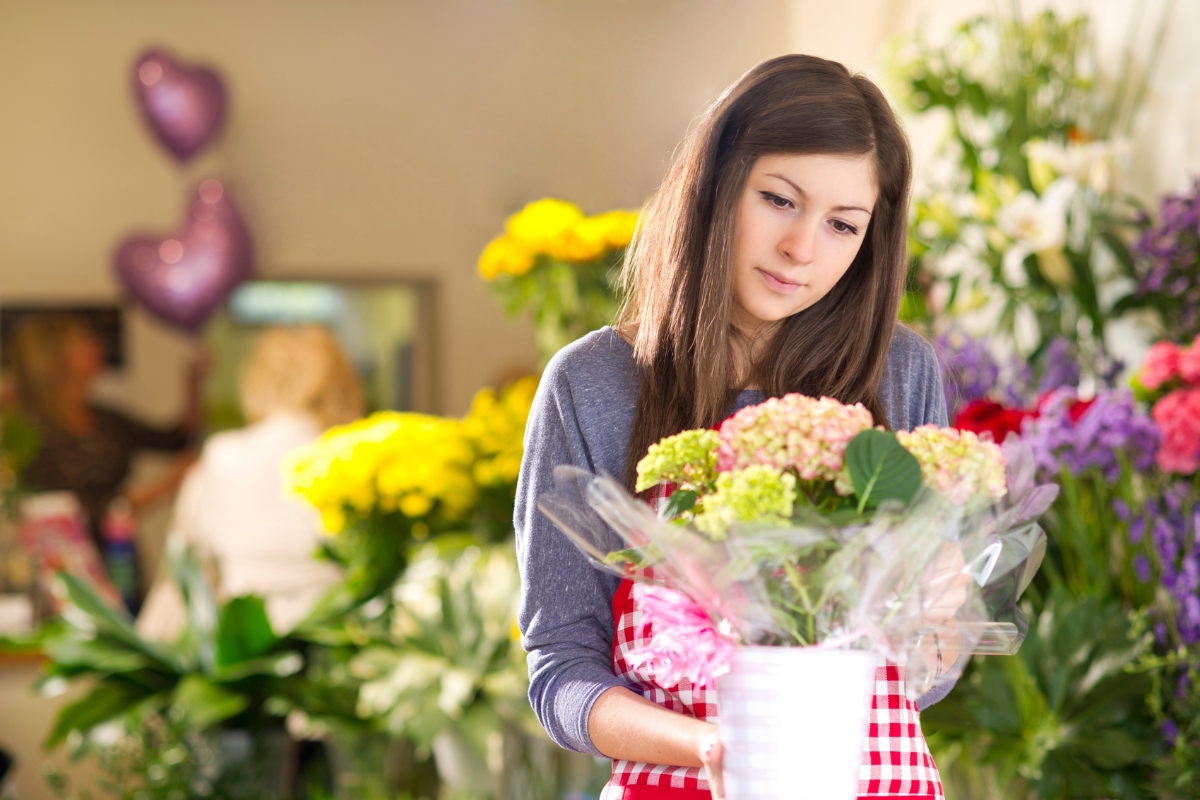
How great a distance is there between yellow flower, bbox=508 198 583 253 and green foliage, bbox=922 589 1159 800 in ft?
3.04

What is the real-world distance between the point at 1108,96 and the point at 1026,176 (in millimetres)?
241

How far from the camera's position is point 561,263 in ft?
6.23

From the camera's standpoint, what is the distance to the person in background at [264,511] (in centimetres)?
335

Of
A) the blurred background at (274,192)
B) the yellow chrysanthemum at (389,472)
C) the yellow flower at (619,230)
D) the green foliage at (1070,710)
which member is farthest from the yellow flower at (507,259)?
the blurred background at (274,192)

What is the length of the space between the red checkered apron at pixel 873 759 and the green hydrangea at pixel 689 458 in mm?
173

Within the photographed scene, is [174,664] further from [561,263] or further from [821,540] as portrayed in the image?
[821,540]

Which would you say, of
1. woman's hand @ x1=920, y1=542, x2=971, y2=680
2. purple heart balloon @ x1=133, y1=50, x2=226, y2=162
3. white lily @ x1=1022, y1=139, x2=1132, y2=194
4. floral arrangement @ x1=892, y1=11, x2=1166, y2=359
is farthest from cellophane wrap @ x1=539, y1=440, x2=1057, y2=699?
purple heart balloon @ x1=133, y1=50, x2=226, y2=162

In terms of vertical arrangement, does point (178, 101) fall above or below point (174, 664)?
above

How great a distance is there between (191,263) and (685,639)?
4.03 metres

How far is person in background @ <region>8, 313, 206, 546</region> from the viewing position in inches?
165

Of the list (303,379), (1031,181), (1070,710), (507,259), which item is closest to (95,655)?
(507,259)

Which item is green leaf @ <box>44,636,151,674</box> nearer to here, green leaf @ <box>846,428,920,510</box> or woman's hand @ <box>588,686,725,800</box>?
woman's hand @ <box>588,686,725,800</box>

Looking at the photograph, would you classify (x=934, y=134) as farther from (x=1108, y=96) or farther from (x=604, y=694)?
(x=604, y=694)

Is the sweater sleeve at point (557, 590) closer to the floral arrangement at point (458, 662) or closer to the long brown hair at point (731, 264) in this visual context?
the long brown hair at point (731, 264)
